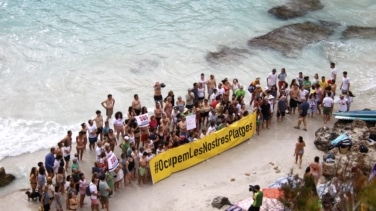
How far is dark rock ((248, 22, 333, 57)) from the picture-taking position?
33.9 m

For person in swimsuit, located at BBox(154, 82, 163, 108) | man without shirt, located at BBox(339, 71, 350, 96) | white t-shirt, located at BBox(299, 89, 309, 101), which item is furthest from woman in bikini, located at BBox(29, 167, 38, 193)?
man without shirt, located at BBox(339, 71, 350, 96)

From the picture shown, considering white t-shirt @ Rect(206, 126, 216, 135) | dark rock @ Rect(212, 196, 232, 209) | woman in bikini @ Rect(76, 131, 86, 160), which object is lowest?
dark rock @ Rect(212, 196, 232, 209)

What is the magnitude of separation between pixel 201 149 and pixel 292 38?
14.2 meters

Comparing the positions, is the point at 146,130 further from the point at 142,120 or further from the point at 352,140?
the point at 352,140

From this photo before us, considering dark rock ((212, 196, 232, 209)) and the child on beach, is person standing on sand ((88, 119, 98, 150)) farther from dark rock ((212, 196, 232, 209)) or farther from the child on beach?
the child on beach

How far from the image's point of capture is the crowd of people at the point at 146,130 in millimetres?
20500

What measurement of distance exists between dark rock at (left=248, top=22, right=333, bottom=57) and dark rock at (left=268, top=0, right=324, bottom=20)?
5.12ft

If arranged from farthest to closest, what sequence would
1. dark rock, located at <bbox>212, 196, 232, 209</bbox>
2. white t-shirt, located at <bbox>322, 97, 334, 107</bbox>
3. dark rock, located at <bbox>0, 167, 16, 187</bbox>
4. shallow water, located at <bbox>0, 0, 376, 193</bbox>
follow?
shallow water, located at <bbox>0, 0, 376, 193</bbox> < white t-shirt, located at <bbox>322, 97, 334, 107</bbox> < dark rock, located at <bbox>0, 167, 16, 187</bbox> < dark rock, located at <bbox>212, 196, 232, 209</bbox>

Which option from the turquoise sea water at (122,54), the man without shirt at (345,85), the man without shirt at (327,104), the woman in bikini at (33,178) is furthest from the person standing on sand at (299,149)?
the woman in bikini at (33,178)

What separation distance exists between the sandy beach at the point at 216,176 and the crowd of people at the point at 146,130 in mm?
513

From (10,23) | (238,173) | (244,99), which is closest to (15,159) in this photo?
(238,173)

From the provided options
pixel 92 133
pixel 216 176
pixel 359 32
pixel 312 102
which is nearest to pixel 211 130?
pixel 216 176

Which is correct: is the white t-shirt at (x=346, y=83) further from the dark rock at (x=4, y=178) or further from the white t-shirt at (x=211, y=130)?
the dark rock at (x=4, y=178)

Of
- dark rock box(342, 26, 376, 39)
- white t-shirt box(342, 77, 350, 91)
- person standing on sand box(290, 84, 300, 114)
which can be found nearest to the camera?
person standing on sand box(290, 84, 300, 114)
